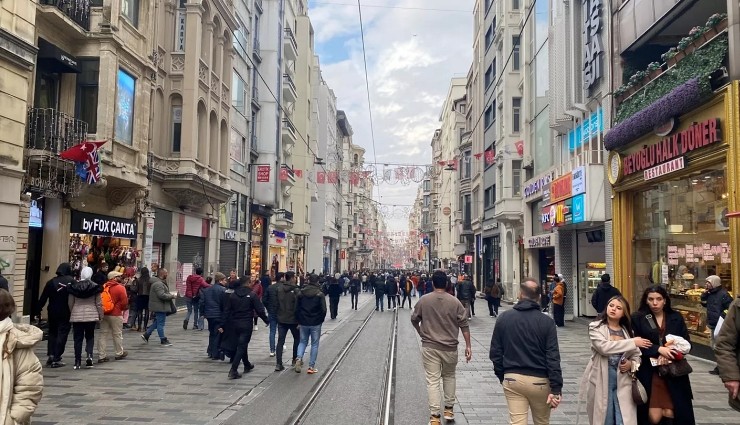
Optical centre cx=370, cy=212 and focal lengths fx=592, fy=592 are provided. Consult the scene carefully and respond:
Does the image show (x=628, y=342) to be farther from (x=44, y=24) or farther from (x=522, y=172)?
(x=522, y=172)

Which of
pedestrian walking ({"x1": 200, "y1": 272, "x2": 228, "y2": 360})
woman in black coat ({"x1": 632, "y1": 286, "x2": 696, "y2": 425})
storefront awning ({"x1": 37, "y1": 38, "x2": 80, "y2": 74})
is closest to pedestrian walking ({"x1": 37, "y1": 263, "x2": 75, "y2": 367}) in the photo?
pedestrian walking ({"x1": 200, "y1": 272, "x2": 228, "y2": 360})

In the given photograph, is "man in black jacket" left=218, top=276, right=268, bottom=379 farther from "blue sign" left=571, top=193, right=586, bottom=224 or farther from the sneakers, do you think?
"blue sign" left=571, top=193, right=586, bottom=224

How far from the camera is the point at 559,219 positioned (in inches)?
846

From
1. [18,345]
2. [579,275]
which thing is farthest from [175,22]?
[18,345]

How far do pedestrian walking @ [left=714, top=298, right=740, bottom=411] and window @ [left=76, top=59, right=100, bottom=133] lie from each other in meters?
16.3

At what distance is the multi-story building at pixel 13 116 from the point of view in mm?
12406

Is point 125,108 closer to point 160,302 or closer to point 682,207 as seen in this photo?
point 160,302

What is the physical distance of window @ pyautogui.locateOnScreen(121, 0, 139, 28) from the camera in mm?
18234

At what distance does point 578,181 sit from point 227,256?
18.2m

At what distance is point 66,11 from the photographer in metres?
15.6

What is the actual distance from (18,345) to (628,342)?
15.2ft

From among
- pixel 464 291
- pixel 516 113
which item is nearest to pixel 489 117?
pixel 516 113

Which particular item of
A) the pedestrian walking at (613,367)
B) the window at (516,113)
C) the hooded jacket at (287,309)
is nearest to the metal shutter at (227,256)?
the window at (516,113)

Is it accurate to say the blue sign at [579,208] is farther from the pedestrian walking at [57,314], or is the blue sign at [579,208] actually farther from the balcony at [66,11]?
the balcony at [66,11]
